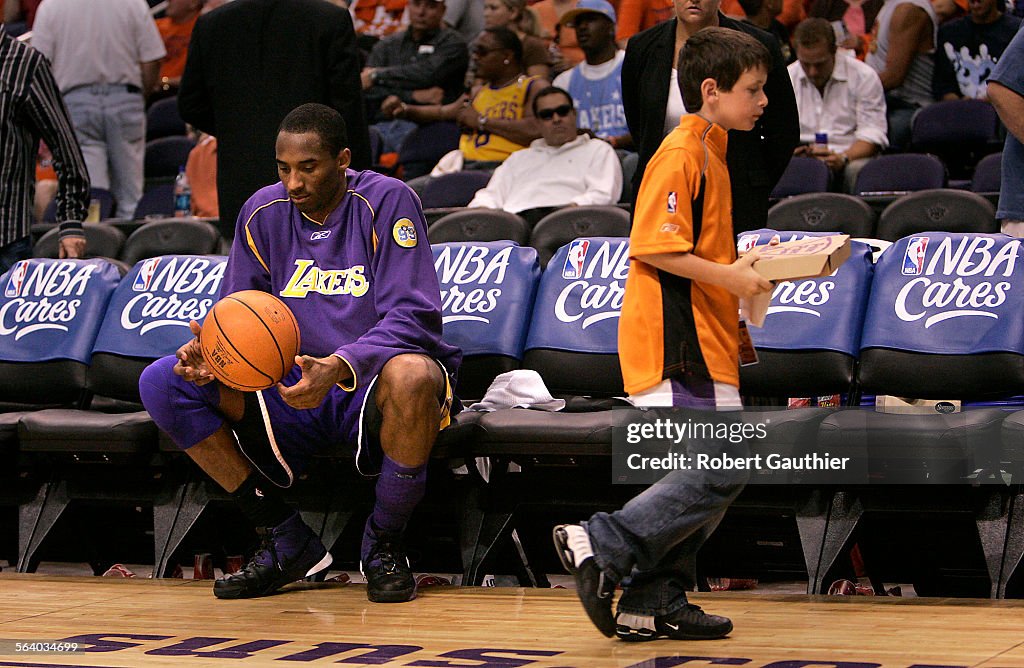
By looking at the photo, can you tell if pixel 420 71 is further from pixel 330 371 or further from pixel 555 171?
pixel 330 371

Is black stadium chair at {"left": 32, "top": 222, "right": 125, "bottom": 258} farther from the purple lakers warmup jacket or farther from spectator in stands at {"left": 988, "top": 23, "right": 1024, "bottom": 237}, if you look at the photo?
spectator in stands at {"left": 988, "top": 23, "right": 1024, "bottom": 237}

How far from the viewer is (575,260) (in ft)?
16.8

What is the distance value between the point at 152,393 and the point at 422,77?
17.0ft

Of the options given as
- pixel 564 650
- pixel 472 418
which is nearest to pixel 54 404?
pixel 472 418

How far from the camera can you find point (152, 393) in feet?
13.8

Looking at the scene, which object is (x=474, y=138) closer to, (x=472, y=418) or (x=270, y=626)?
(x=472, y=418)

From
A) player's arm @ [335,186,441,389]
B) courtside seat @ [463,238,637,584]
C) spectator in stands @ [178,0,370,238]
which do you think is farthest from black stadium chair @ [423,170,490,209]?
player's arm @ [335,186,441,389]

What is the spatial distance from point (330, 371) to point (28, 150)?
2.76 m

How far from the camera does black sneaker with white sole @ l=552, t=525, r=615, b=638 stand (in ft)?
10.7

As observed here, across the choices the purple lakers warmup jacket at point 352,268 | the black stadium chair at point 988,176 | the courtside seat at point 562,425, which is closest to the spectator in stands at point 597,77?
the black stadium chair at point 988,176

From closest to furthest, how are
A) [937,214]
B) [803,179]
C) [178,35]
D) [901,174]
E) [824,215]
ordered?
[937,214]
[824,215]
[901,174]
[803,179]
[178,35]

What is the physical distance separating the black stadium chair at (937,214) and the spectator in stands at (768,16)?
7.27ft

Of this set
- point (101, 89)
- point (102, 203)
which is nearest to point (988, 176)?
point (102, 203)

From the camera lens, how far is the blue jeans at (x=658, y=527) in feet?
10.8
